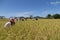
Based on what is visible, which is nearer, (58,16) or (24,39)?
(24,39)

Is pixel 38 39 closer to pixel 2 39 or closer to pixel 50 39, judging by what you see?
pixel 50 39

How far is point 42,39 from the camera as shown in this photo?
2.91 metres

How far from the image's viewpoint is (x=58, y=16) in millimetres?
59969

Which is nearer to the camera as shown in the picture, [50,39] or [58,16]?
[50,39]

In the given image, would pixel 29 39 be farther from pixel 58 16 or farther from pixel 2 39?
pixel 58 16

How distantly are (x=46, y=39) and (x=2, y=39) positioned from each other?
82 cm

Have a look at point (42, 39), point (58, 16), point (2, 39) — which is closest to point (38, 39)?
point (42, 39)

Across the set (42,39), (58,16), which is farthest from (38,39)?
(58,16)

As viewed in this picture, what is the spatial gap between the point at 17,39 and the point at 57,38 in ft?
2.38

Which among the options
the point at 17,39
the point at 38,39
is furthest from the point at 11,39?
the point at 38,39

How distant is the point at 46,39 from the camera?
291cm

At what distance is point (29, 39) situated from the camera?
2861 mm

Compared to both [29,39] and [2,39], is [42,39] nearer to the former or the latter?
[29,39]

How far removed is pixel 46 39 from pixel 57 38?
0.20 metres
